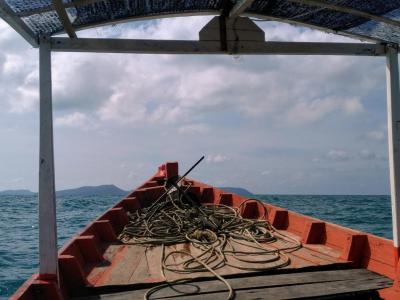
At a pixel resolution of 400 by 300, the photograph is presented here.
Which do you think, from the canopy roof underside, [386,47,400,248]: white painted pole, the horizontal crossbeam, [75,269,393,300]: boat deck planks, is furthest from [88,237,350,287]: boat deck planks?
the canopy roof underside

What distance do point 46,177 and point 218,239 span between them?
2309 mm

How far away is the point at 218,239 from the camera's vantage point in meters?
4.98

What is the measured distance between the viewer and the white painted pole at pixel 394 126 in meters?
3.92

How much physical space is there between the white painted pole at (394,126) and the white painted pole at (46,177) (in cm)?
288

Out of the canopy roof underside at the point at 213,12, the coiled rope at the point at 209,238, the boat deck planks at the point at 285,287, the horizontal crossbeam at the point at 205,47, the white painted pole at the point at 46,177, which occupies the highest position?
the canopy roof underside at the point at 213,12

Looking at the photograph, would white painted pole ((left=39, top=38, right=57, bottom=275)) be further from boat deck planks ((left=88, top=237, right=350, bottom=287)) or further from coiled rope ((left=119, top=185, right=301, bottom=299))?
coiled rope ((left=119, top=185, right=301, bottom=299))

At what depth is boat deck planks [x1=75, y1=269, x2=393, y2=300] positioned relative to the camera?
135 inches

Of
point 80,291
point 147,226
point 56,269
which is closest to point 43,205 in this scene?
point 56,269

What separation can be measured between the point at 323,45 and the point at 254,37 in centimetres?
65

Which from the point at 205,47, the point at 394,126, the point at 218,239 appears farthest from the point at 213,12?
the point at 218,239

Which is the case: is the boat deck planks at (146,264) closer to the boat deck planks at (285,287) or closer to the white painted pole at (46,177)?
the boat deck planks at (285,287)

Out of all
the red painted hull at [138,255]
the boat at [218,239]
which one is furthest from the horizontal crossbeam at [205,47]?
the red painted hull at [138,255]

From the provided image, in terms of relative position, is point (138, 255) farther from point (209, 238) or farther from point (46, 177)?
point (46, 177)

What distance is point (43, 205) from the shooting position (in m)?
3.26
